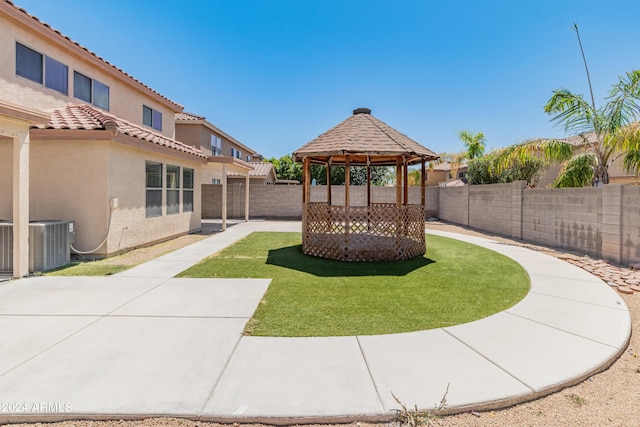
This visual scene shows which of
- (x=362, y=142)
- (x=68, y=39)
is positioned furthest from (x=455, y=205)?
(x=68, y=39)

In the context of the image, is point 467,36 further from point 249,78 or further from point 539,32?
point 249,78

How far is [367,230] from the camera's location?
8.81 metres

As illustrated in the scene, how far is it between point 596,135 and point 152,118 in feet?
59.6

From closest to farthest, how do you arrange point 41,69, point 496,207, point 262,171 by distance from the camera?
point 41,69, point 496,207, point 262,171

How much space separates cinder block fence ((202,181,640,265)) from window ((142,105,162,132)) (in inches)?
233

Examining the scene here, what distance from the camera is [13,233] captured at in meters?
6.36

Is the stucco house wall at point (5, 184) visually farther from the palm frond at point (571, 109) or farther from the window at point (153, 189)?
the palm frond at point (571, 109)

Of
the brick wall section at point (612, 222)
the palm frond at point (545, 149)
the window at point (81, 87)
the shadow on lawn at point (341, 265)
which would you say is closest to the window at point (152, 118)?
the window at point (81, 87)

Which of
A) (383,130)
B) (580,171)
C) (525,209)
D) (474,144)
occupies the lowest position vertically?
(525,209)

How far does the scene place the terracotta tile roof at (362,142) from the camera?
7.87 meters

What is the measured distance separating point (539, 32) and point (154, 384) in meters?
18.2

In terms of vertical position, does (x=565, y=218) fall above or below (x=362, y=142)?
below

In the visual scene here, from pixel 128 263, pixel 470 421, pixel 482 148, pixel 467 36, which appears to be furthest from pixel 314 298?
pixel 482 148

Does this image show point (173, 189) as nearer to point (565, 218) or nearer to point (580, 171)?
point (565, 218)
